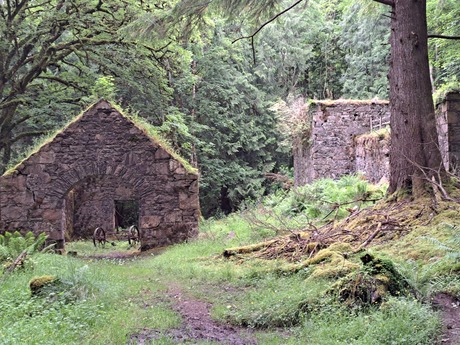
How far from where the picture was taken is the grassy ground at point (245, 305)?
424 cm

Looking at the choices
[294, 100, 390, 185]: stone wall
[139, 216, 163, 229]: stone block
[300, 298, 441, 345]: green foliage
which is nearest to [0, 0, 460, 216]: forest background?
[294, 100, 390, 185]: stone wall

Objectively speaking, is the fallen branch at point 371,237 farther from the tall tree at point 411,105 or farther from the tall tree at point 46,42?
the tall tree at point 46,42

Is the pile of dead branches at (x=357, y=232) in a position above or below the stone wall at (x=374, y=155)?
below

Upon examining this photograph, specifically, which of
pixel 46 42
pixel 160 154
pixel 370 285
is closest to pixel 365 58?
pixel 46 42

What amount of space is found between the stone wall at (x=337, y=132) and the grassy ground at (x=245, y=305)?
37.7ft

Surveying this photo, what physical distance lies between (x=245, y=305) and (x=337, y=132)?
46.4 feet

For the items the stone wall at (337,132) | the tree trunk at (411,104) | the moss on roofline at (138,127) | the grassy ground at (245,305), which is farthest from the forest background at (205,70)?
the grassy ground at (245,305)

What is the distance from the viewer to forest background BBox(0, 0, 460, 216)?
14.8 meters

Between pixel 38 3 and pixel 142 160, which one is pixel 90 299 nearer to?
pixel 142 160

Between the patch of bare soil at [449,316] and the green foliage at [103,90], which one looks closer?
the patch of bare soil at [449,316]

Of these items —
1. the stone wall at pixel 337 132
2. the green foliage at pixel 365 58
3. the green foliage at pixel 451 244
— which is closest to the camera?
the green foliage at pixel 451 244

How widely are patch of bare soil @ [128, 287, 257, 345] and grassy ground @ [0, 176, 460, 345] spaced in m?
0.09

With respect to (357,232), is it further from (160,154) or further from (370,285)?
(160,154)

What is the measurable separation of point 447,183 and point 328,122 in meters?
11.1
